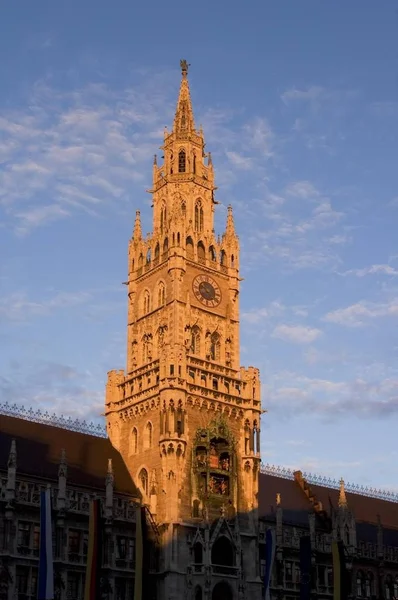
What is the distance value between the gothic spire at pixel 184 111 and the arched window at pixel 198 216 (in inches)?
302

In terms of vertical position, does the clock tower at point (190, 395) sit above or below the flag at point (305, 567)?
above

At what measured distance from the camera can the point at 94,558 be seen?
190 feet

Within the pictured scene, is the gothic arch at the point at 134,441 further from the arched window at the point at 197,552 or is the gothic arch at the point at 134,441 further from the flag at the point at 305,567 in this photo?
the flag at the point at 305,567

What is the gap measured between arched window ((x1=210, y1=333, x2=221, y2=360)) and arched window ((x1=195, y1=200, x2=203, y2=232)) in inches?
431

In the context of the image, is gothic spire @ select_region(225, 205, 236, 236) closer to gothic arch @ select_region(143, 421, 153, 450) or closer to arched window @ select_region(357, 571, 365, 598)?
gothic arch @ select_region(143, 421, 153, 450)

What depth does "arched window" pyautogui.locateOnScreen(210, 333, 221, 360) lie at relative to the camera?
82.9 metres

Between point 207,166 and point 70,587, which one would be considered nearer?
point 70,587

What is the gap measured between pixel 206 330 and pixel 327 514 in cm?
2215

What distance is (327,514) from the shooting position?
89062 mm

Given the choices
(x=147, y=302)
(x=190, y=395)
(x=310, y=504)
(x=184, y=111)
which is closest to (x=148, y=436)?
(x=190, y=395)

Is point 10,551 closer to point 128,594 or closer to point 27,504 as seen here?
point 27,504

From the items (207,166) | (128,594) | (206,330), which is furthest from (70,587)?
(207,166)

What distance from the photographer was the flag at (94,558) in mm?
57047

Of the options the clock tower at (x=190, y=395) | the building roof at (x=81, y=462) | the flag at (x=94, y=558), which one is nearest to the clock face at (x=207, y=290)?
the clock tower at (x=190, y=395)
